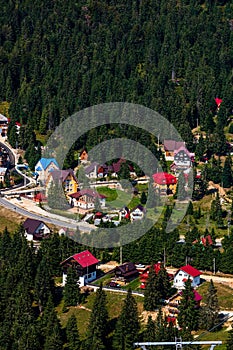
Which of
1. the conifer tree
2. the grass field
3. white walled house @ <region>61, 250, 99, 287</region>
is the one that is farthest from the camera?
white walled house @ <region>61, 250, 99, 287</region>

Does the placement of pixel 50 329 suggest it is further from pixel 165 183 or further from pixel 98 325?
pixel 165 183

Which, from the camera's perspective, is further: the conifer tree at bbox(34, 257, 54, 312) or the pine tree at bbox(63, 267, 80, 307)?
the pine tree at bbox(63, 267, 80, 307)

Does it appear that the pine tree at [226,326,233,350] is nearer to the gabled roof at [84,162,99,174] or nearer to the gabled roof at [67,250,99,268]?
the gabled roof at [67,250,99,268]

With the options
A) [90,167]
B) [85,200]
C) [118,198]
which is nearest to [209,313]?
[85,200]

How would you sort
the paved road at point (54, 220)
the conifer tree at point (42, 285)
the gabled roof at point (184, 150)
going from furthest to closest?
the gabled roof at point (184, 150) < the paved road at point (54, 220) < the conifer tree at point (42, 285)

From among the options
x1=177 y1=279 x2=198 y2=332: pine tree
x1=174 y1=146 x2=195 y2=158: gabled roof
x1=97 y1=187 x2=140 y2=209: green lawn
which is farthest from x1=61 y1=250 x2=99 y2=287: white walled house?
x1=174 y1=146 x2=195 y2=158: gabled roof

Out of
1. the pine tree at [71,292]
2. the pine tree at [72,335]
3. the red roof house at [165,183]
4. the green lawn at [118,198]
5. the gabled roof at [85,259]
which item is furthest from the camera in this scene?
the red roof house at [165,183]

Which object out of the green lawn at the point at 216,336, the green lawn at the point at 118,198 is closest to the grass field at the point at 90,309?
the green lawn at the point at 216,336

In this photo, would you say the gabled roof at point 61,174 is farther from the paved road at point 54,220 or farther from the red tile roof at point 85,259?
the red tile roof at point 85,259

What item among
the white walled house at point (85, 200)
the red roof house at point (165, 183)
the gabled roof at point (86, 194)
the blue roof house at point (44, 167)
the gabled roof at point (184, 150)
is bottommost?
the white walled house at point (85, 200)
